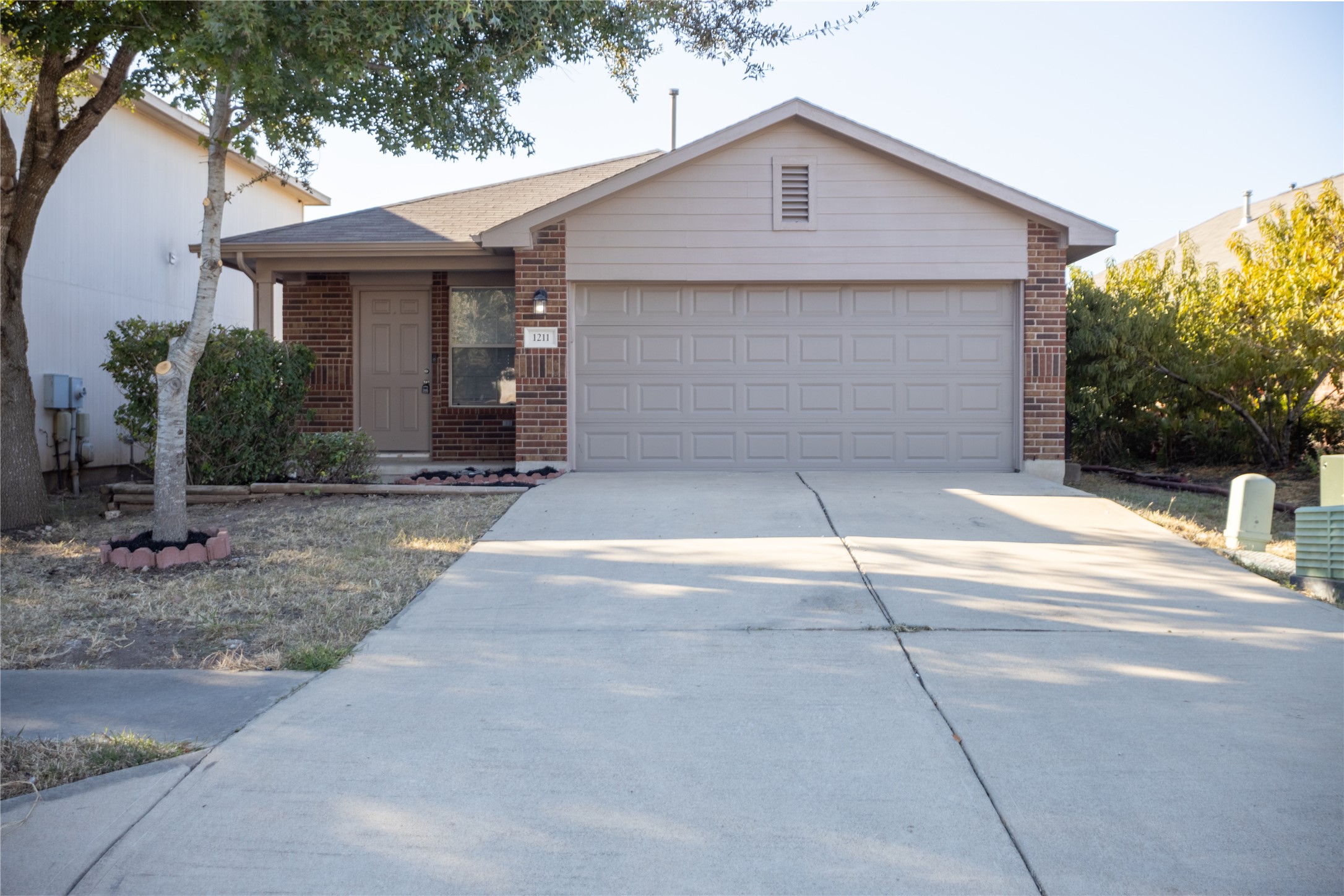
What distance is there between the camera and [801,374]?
12109 millimetres

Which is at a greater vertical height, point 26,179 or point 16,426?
point 26,179

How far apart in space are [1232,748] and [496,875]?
2866 mm

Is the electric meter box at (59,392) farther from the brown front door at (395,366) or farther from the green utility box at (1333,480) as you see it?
the green utility box at (1333,480)

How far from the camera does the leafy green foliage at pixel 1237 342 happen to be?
13.2 metres

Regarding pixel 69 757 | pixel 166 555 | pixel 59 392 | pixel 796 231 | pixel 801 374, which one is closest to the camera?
pixel 69 757

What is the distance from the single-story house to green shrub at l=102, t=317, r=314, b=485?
2.23 meters

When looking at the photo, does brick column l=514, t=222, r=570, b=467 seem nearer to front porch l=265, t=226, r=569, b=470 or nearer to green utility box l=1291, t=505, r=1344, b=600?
front porch l=265, t=226, r=569, b=470

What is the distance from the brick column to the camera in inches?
471

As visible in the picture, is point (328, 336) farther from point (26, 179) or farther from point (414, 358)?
point (26, 179)

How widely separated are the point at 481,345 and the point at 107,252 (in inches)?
204

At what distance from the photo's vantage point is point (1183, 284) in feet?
49.1

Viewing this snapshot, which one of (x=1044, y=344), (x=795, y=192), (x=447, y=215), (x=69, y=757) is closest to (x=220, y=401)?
(x=447, y=215)

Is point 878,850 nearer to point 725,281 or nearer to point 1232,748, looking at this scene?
point 1232,748

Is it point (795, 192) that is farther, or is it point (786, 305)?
point (786, 305)
